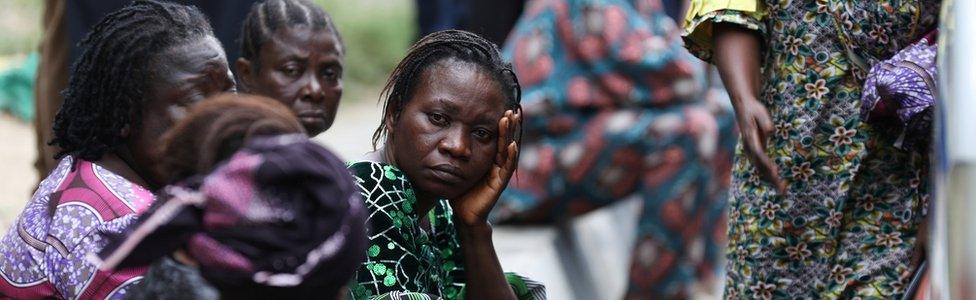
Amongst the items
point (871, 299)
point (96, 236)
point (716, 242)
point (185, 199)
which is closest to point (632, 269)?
point (716, 242)

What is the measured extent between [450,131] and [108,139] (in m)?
0.71

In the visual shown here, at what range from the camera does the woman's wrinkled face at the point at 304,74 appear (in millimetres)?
4746

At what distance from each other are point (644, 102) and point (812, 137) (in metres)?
2.76

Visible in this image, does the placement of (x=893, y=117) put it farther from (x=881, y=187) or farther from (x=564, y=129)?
(x=564, y=129)

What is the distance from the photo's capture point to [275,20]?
4.85 m

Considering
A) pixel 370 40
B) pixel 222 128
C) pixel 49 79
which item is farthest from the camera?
pixel 370 40

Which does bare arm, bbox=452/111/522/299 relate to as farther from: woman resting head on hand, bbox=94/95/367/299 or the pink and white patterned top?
woman resting head on hand, bbox=94/95/367/299

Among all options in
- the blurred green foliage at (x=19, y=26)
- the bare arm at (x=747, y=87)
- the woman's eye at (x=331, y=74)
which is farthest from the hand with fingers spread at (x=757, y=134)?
the blurred green foliage at (x=19, y=26)

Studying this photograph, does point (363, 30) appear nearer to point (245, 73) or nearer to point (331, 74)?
point (245, 73)

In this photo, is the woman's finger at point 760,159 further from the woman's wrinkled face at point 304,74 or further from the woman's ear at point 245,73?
the woman's ear at point 245,73

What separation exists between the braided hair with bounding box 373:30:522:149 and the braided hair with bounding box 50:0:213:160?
17.4 inches

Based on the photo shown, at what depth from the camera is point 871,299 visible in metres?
4.12

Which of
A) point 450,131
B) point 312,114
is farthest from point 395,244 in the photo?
point 312,114

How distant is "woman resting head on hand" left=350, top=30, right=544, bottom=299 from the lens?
140 inches
